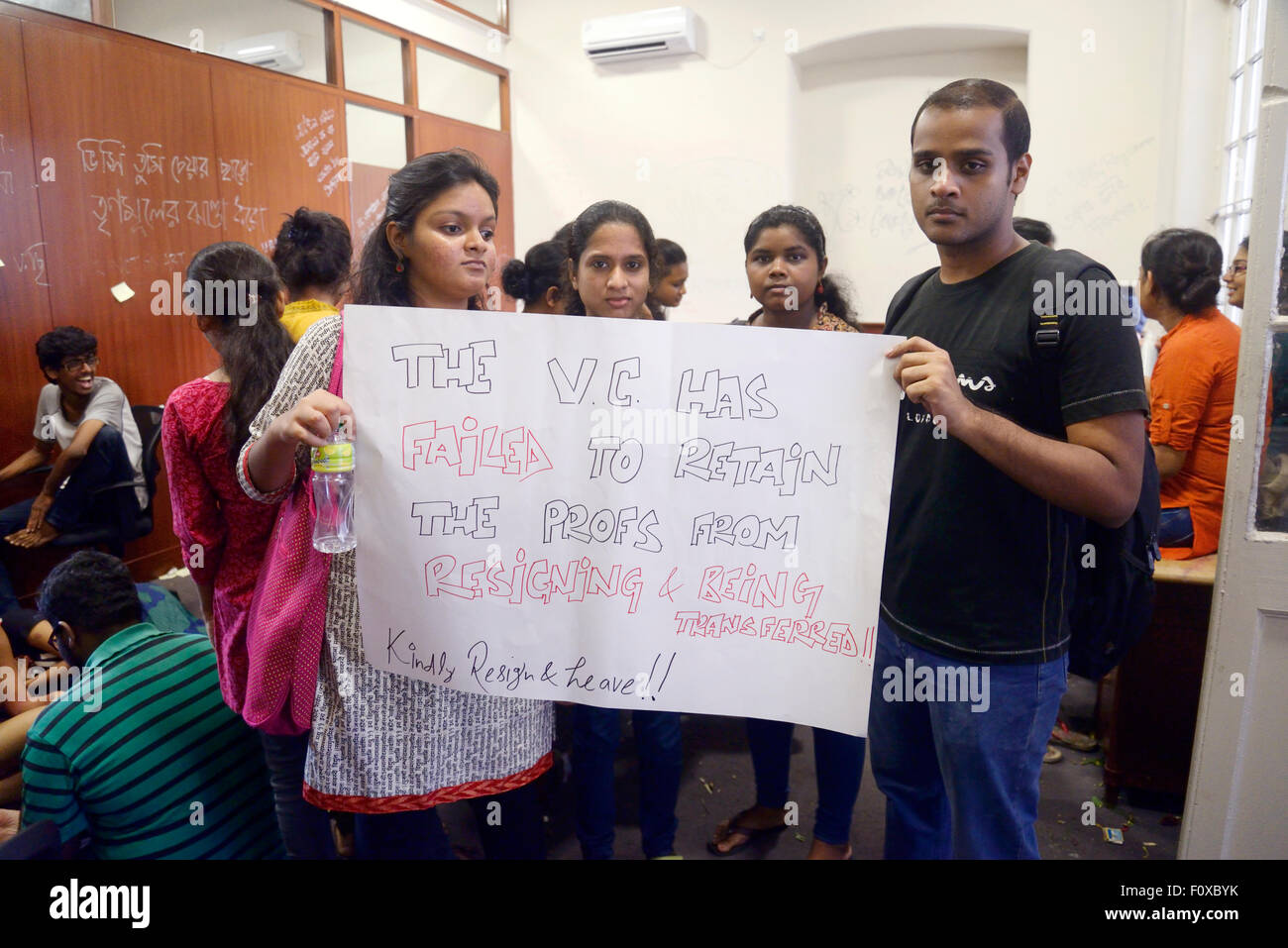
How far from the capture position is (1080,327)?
1.11 meters

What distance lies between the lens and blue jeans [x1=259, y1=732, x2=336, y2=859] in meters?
1.55

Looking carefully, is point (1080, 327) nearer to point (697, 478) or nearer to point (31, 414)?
point (697, 478)

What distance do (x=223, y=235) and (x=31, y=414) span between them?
4.40 ft

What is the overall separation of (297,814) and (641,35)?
5.48 m

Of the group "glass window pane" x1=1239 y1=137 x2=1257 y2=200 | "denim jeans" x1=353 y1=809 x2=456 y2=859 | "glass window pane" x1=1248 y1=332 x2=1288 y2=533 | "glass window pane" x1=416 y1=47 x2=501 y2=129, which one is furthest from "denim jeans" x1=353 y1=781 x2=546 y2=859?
"glass window pane" x1=416 y1=47 x2=501 y2=129

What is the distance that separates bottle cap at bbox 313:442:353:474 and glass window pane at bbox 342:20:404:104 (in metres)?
4.73

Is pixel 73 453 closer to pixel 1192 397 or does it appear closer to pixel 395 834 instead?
pixel 395 834

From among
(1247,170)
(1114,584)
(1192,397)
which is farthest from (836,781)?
(1247,170)

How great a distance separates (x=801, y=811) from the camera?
7.47 ft

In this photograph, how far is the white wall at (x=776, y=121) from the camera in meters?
4.53

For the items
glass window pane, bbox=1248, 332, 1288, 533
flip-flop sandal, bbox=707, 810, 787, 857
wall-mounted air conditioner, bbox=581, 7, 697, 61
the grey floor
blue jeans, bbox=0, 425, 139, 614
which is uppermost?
wall-mounted air conditioner, bbox=581, 7, 697, 61

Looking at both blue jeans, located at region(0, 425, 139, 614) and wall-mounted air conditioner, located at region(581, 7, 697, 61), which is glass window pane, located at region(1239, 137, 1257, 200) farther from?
blue jeans, located at region(0, 425, 139, 614)

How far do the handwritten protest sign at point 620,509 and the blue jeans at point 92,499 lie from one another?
274 centimetres
